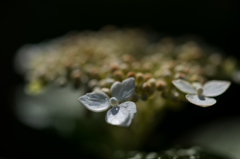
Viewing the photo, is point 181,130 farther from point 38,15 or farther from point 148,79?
point 38,15

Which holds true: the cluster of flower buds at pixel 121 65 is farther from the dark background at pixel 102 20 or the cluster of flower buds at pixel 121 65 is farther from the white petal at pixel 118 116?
the dark background at pixel 102 20

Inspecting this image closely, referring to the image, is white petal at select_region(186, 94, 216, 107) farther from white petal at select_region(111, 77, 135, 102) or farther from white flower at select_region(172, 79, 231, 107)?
white petal at select_region(111, 77, 135, 102)

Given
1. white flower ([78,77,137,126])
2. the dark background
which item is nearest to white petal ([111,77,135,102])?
white flower ([78,77,137,126])

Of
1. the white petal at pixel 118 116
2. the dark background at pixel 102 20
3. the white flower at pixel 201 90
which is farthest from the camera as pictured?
→ the dark background at pixel 102 20

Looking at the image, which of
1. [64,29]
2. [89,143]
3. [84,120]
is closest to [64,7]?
[64,29]

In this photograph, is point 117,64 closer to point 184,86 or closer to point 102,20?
point 184,86

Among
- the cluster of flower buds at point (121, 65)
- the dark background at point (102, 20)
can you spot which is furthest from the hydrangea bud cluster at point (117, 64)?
the dark background at point (102, 20)
